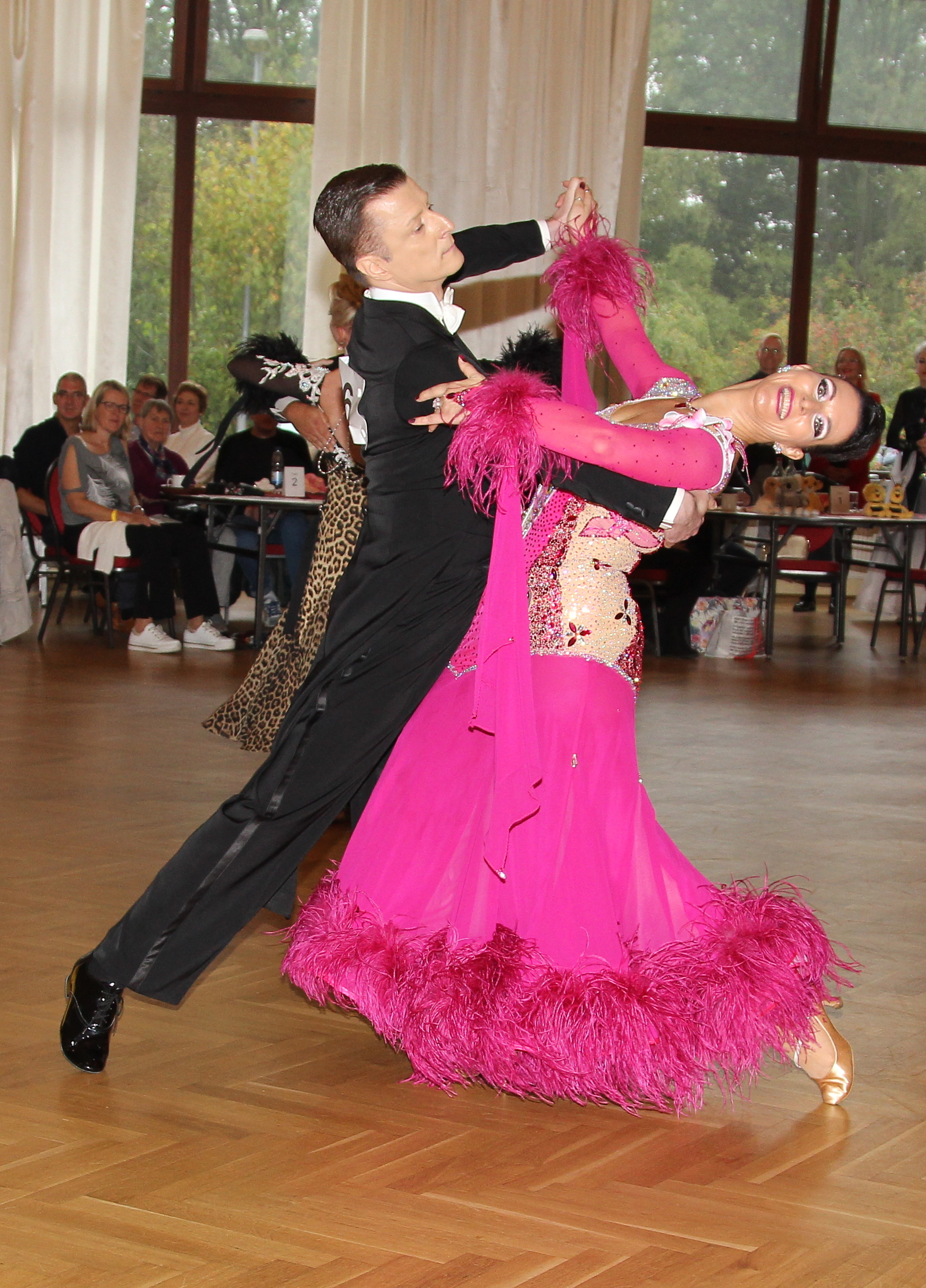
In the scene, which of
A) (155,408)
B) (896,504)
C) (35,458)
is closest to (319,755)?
(35,458)

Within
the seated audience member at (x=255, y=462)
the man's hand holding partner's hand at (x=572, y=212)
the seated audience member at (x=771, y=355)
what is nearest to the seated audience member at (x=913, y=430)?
the seated audience member at (x=771, y=355)

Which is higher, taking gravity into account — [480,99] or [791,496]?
[480,99]

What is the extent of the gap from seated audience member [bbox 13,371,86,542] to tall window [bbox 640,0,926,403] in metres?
4.58

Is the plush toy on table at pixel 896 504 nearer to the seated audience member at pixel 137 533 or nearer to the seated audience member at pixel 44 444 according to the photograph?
the seated audience member at pixel 137 533

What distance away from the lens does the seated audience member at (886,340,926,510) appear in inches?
362

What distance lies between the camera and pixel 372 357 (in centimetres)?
203

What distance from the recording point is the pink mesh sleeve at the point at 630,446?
74.6 inches

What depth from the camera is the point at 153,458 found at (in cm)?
855

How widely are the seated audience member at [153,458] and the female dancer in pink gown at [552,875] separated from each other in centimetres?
619

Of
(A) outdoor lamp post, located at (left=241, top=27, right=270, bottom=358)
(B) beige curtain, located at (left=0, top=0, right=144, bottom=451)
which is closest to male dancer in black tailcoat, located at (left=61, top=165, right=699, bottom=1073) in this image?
(B) beige curtain, located at (left=0, top=0, right=144, bottom=451)

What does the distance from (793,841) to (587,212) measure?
2.04m

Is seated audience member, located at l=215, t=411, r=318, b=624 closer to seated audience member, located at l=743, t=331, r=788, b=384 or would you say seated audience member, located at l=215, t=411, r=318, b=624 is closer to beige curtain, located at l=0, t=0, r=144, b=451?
beige curtain, located at l=0, t=0, r=144, b=451

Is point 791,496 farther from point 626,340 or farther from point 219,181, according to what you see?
point 626,340

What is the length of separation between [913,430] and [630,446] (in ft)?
26.7
